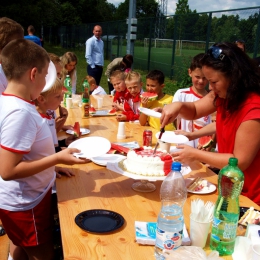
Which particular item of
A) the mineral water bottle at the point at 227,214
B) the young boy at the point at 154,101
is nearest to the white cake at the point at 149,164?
the mineral water bottle at the point at 227,214

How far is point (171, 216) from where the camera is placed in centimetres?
147

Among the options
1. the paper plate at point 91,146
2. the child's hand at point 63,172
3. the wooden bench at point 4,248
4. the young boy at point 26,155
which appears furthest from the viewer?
the wooden bench at point 4,248

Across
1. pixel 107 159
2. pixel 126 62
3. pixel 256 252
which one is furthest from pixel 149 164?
pixel 126 62

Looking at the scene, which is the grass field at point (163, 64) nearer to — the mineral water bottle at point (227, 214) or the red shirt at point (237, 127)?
the red shirt at point (237, 127)

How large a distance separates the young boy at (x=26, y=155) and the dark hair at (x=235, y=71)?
1.04 metres

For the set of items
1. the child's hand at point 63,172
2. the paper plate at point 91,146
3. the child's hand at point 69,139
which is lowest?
the child's hand at point 69,139

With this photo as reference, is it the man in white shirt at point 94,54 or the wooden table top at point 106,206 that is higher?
the man in white shirt at point 94,54

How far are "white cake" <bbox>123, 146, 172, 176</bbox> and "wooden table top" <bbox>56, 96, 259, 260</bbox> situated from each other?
0.15 m

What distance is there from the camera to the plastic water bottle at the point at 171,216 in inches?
54.2

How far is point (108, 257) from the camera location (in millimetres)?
1455

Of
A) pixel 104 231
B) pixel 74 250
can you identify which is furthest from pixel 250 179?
pixel 74 250

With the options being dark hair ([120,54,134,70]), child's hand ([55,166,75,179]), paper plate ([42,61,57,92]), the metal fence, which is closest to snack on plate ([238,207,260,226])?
child's hand ([55,166,75,179])

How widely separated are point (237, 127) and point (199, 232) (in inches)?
33.8

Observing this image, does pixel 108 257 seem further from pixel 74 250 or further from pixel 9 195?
pixel 9 195
